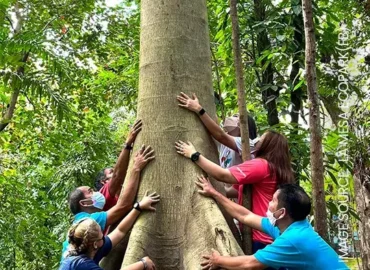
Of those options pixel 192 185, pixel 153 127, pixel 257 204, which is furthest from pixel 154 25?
pixel 257 204

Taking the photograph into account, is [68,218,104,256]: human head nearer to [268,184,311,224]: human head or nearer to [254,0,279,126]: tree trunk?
[268,184,311,224]: human head

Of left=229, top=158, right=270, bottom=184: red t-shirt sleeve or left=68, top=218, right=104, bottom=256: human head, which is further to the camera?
left=229, top=158, right=270, bottom=184: red t-shirt sleeve

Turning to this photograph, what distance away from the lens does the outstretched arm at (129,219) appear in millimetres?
3346

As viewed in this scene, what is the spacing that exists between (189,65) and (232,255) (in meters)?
1.48

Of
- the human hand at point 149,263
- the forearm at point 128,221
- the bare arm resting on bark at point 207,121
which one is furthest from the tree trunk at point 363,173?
the human hand at point 149,263

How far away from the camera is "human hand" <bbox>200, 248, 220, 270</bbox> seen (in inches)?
114

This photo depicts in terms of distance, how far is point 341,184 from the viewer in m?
6.45

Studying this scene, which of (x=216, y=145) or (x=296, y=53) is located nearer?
(x=216, y=145)

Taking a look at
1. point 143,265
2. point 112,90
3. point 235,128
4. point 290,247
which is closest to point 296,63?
point 235,128

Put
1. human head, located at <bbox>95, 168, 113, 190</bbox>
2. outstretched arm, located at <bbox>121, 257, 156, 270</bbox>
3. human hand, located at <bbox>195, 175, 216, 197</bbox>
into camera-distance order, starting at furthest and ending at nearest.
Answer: human head, located at <bbox>95, 168, 113, 190</bbox>
human hand, located at <bbox>195, 175, 216, 197</bbox>
outstretched arm, located at <bbox>121, 257, 156, 270</bbox>

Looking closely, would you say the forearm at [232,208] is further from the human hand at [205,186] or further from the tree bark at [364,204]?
the tree bark at [364,204]

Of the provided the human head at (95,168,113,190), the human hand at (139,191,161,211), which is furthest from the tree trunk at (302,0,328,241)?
the human head at (95,168,113,190)

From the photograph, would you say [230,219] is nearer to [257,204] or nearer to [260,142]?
[257,204]

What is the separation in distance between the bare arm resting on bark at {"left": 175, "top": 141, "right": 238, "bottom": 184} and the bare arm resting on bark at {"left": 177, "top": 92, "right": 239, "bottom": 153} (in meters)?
0.23
